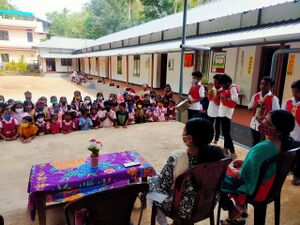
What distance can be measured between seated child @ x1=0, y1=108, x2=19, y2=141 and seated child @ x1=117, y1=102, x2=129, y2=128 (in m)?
2.10

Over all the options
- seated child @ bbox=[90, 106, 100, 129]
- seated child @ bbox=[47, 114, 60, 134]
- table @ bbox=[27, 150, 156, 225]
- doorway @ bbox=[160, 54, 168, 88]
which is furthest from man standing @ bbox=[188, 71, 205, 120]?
doorway @ bbox=[160, 54, 168, 88]

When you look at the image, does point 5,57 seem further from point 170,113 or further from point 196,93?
point 196,93

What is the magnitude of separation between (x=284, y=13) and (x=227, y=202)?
5729 millimetres

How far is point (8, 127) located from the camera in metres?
4.54

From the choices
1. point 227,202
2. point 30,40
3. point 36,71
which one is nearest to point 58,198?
point 227,202

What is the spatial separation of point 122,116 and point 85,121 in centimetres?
85

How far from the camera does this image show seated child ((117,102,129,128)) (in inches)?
218

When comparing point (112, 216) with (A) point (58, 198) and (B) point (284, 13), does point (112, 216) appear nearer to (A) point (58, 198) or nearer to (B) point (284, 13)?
(A) point (58, 198)

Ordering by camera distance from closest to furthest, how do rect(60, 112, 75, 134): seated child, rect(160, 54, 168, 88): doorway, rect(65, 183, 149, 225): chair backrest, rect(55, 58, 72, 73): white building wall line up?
rect(65, 183, 149, 225): chair backrest, rect(60, 112, 75, 134): seated child, rect(160, 54, 168, 88): doorway, rect(55, 58, 72, 73): white building wall

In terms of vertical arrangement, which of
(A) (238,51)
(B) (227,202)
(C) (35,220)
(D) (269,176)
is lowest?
(C) (35,220)

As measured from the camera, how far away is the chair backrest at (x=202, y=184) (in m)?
1.59

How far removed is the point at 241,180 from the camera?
1868 millimetres

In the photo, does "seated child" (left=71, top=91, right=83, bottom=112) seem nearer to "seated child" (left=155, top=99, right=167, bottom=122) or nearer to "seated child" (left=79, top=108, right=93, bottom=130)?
"seated child" (left=79, top=108, right=93, bottom=130)

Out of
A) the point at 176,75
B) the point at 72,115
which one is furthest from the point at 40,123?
the point at 176,75
